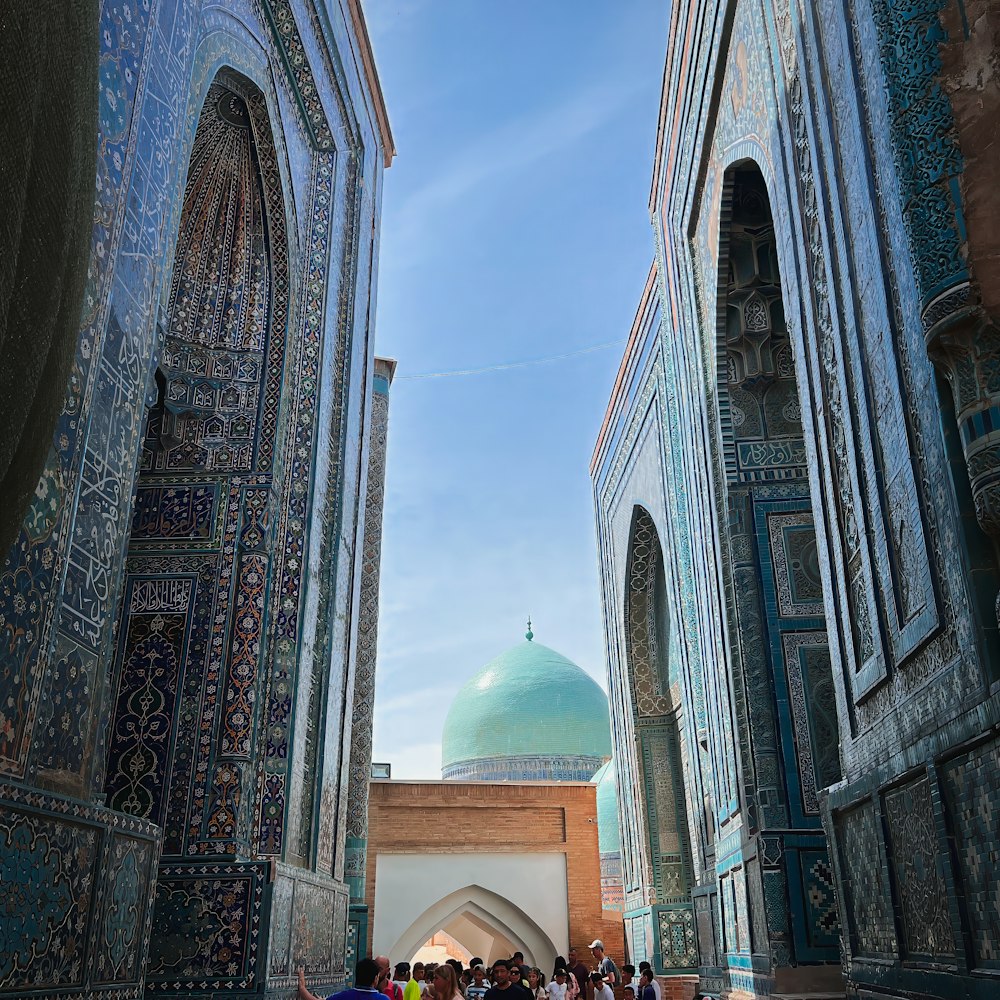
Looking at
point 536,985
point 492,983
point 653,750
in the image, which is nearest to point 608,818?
point 653,750

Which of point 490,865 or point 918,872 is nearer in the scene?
point 918,872

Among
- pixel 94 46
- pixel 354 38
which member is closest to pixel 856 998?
pixel 94 46

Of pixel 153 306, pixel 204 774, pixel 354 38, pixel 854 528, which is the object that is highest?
pixel 354 38

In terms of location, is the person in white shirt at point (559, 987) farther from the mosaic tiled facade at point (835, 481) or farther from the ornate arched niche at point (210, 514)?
the ornate arched niche at point (210, 514)

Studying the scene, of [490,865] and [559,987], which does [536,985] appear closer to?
[559,987]

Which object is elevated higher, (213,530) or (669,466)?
(669,466)

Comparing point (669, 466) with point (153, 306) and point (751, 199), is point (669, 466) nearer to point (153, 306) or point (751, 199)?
point (751, 199)

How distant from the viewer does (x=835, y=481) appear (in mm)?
4090

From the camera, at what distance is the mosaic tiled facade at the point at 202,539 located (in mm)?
2764

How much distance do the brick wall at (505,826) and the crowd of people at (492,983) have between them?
69cm

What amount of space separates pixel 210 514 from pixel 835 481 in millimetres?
3328

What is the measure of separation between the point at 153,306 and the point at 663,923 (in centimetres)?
951

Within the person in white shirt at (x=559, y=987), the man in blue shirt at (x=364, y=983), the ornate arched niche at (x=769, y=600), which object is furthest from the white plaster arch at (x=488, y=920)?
the man in blue shirt at (x=364, y=983)

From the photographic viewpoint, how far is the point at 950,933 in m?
2.82
